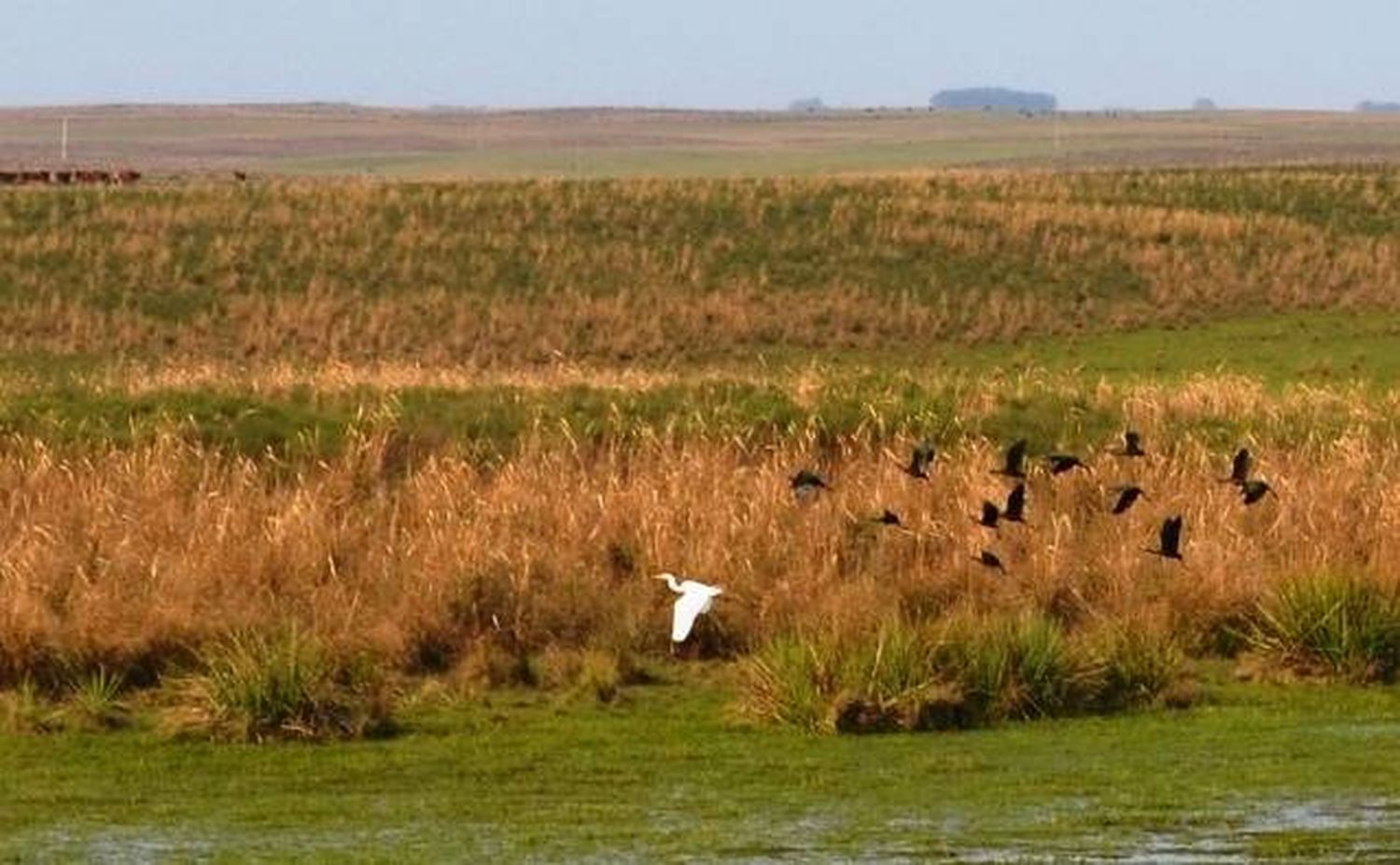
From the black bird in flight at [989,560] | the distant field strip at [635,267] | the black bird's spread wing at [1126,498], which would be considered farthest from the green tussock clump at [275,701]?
the distant field strip at [635,267]

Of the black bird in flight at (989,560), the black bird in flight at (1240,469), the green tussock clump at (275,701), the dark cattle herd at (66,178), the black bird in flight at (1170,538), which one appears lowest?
the dark cattle herd at (66,178)

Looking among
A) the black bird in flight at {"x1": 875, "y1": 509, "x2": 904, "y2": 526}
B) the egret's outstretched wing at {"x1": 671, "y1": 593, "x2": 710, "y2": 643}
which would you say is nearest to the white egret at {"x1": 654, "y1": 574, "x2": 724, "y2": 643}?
the egret's outstretched wing at {"x1": 671, "y1": 593, "x2": 710, "y2": 643}

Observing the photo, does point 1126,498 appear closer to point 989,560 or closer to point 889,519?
point 989,560

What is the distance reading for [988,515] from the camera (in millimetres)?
17641

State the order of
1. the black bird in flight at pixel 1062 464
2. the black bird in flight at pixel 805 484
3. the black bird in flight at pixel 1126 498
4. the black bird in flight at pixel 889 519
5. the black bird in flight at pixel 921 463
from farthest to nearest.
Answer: the black bird in flight at pixel 921 463 < the black bird in flight at pixel 1062 464 < the black bird in flight at pixel 805 484 < the black bird in flight at pixel 1126 498 < the black bird in flight at pixel 889 519

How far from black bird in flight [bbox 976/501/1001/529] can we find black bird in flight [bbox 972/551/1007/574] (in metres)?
0.17

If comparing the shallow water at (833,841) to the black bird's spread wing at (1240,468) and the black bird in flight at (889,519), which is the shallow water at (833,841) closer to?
the black bird in flight at (889,519)

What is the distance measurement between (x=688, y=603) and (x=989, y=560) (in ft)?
6.70

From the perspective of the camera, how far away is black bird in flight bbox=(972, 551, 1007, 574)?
696 inches

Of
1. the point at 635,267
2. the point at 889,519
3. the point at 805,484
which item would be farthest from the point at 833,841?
the point at 635,267

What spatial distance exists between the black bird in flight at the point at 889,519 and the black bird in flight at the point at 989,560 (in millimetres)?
537

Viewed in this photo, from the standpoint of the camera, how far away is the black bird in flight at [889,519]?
18.1 meters

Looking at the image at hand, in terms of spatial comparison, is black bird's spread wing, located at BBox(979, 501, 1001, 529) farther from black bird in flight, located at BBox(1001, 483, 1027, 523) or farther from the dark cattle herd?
the dark cattle herd

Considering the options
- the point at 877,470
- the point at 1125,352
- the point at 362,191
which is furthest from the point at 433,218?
the point at 877,470
